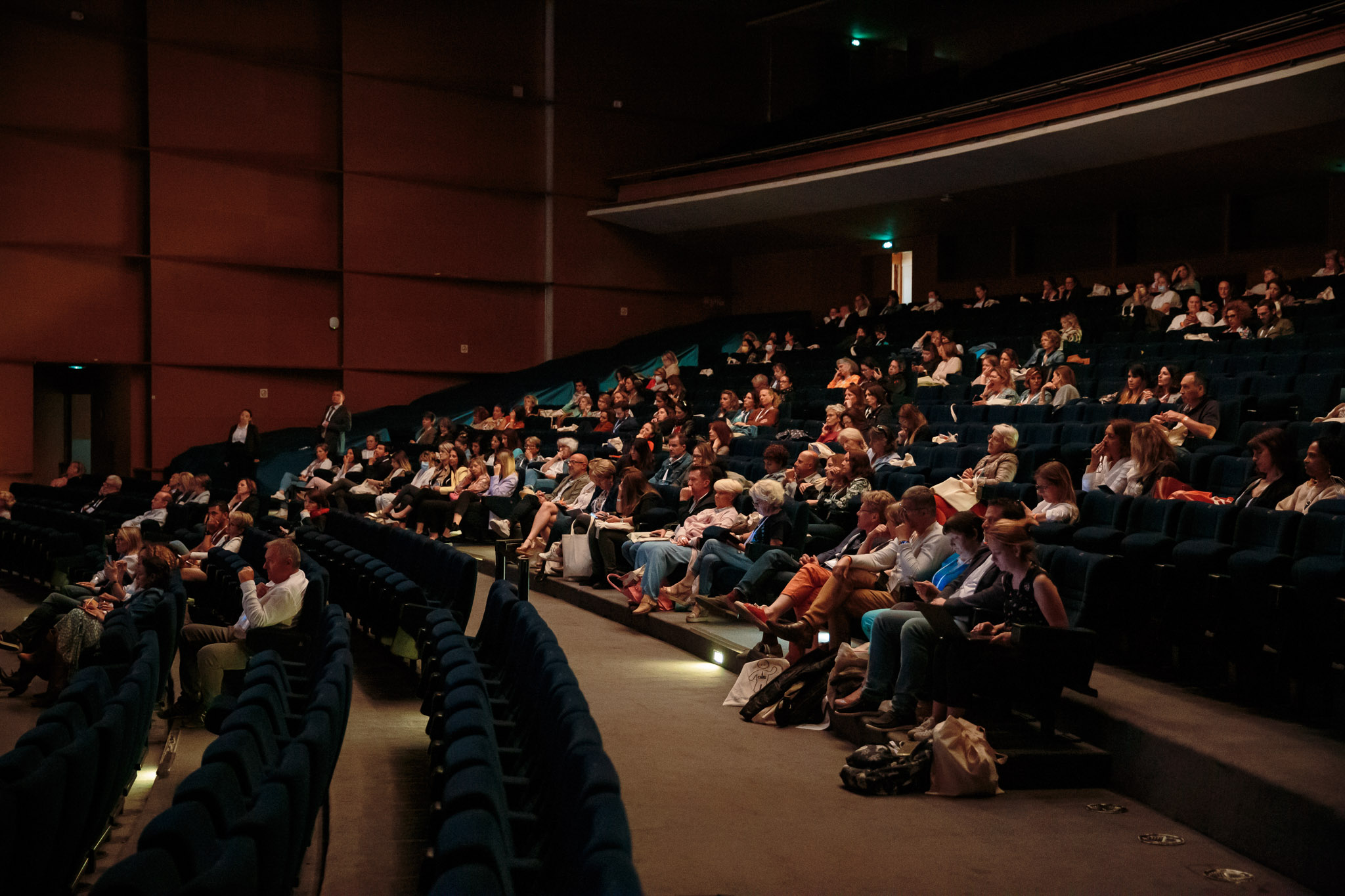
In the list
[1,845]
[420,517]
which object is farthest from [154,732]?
[420,517]

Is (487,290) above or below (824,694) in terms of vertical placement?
above

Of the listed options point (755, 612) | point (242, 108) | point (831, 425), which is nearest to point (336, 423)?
point (242, 108)

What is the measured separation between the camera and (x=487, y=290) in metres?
12.8

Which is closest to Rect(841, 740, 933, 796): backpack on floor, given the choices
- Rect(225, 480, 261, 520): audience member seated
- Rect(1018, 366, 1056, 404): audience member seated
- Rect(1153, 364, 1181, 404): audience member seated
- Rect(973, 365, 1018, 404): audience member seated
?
Rect(1153, 364, 1181, 404): audience member seated

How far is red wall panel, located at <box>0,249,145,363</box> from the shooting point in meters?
10.4

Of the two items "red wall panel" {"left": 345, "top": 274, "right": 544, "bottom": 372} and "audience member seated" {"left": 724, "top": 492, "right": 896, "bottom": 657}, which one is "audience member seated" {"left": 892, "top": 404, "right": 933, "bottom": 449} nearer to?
"audience member seated" {"left": 724, "top": 492, "right": 896, "bottom": 657}

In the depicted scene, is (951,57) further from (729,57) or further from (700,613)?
(700,613)

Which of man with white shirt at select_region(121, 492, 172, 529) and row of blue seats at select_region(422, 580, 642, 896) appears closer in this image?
row of blue seats at select_region(422, 580, 642, 896)

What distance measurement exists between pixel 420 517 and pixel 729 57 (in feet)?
26.4

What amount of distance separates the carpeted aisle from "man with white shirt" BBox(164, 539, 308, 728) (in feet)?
4.40

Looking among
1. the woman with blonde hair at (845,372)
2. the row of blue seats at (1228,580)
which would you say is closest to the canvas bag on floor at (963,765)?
the row of blue seats at (1228,580)

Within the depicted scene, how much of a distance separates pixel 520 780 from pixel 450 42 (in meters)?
11.4

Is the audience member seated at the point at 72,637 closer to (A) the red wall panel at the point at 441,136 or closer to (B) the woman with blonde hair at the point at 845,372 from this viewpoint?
(B) the woman with blonde hair at the point at 845,372

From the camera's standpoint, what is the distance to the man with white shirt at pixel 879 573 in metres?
3.78
